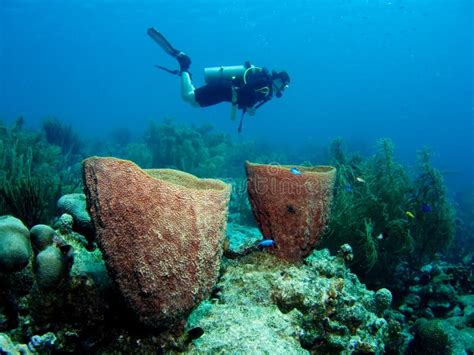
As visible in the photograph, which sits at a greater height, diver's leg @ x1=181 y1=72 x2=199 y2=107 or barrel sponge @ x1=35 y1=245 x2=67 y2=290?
diver's leg @ x1=181 y1=72 x2=199 y2=107

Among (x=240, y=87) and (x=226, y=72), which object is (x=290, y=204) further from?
(x=226, y=72)

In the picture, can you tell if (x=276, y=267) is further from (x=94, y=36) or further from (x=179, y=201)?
(x=94, y=36)

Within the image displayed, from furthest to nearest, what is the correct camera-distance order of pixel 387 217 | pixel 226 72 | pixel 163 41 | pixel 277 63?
pixel 277 63 < pixel 163 41 < pixel 226 72 < pixel 387 217

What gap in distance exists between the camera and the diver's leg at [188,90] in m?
11.2

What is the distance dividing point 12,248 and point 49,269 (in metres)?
0.27

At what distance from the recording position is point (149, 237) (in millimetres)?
2107

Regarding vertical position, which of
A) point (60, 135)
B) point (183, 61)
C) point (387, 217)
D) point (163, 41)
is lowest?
point (60, 135)

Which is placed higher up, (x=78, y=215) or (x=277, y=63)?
(x=277, y=63)

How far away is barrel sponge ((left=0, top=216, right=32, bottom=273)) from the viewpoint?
2113mm

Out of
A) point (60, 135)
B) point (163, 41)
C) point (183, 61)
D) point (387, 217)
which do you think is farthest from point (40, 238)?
point (60, 135)

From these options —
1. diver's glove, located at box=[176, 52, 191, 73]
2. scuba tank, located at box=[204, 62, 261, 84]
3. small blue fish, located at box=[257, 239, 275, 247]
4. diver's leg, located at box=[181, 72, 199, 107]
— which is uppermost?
diver's glove, located at box=[176, 52, 191, 73]

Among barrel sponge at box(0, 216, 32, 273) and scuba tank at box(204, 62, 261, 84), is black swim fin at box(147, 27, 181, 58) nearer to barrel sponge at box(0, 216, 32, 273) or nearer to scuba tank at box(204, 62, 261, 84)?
scuba tank at box(204, 62, 261, 84)

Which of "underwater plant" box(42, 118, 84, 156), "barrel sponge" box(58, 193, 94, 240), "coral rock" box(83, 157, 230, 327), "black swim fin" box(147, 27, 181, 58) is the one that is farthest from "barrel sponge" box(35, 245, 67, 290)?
"underwater plant" box(42, 118, 84, 156)

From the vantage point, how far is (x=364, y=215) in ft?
21.3
